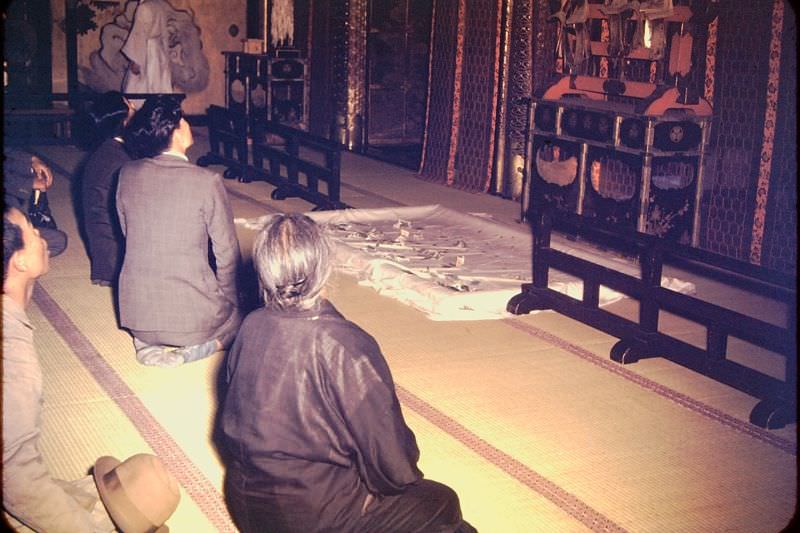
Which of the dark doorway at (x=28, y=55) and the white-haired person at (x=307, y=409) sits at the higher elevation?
the dark doorway at (x=28, y=55)

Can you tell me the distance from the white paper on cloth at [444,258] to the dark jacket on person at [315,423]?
93.4 inches

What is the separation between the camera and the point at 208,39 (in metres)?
12.8

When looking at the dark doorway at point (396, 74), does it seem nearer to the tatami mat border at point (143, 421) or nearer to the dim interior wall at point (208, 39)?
the dim interior wall at point (208, 39)

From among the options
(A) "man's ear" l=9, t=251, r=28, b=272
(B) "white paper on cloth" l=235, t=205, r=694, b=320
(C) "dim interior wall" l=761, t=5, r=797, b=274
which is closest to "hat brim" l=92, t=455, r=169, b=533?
(A) "man's ear" l=9, t=251, r=28, b=272

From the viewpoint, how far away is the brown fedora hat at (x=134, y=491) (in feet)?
8.12

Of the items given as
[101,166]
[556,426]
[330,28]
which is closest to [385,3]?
[330,28]

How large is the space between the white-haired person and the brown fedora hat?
32 cm

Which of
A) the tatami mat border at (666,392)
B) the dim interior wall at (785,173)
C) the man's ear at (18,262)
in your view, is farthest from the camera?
the dim interior wall at (785,173)

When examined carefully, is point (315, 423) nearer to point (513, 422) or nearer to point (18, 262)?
point (18, 262)

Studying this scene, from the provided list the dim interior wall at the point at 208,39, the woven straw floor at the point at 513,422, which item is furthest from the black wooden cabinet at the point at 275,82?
the woven straw floor at the point at 513,422

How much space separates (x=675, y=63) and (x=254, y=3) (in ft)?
24.3

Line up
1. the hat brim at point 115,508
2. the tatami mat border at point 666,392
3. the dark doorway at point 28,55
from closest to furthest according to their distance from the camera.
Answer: the hat brim at point 115,508
the tatami mat border at point 666,392
the dark doorway at point 28,55

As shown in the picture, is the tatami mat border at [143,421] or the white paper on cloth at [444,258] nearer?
the tatami mat border at [143,421]

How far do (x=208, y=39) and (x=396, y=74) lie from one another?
277 centimetres
